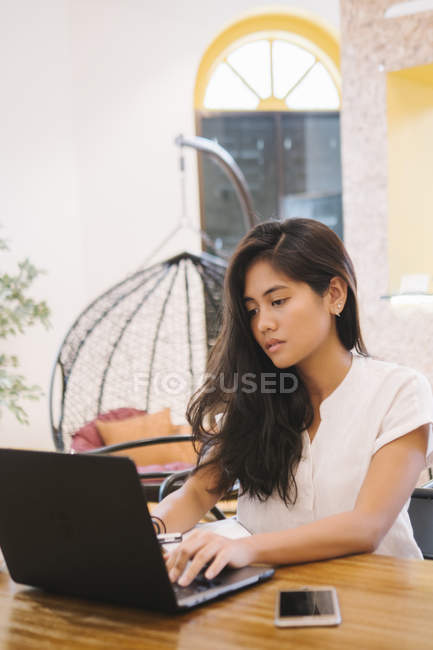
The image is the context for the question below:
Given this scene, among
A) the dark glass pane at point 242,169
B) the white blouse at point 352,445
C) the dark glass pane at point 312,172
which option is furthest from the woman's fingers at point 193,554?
the dark glass pane at point 312,172

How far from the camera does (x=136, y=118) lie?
222 inches

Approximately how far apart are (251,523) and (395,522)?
0.30 meters

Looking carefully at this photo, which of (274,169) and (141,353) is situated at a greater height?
(274,169)

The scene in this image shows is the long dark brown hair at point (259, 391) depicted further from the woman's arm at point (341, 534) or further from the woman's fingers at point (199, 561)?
the woman's fingers at point (199, 561)

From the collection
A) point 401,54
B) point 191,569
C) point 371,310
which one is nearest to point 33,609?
point 191,569

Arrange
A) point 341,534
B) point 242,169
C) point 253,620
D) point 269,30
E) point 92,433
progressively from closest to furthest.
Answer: point 253,620
point 341,534
point 92,433
point 269,30
point 242,169

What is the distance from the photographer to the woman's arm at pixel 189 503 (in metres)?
1.57

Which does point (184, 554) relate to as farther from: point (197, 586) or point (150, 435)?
point (150, 435)

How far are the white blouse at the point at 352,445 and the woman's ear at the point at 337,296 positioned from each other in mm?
142

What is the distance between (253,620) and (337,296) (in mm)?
764

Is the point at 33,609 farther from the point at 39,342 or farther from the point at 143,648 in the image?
the point at 39,342

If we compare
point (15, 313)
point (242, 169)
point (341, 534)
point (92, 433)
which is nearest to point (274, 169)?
point (242, 169)

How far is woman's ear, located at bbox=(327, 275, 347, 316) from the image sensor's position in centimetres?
159

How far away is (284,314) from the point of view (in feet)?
5.03
